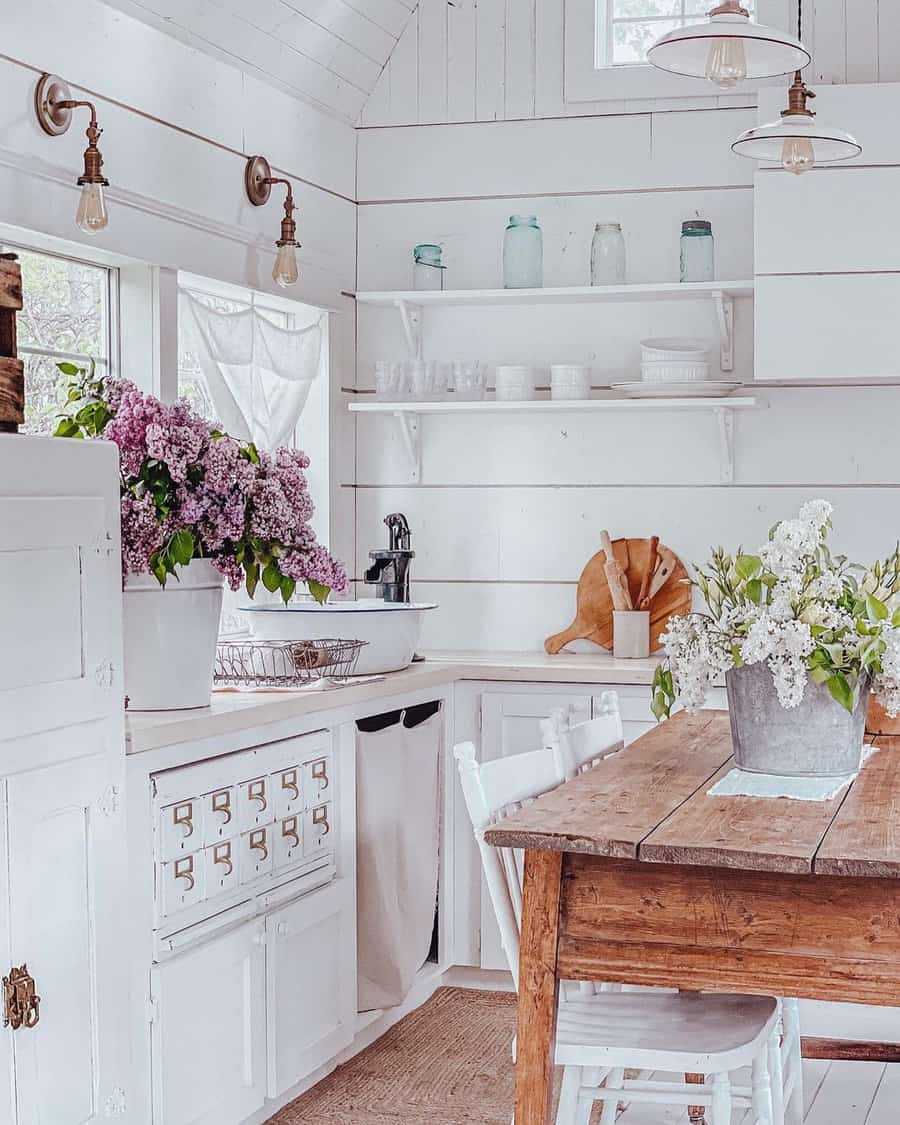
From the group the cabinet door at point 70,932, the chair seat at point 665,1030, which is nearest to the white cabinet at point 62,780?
the cabinet door at point 70,932

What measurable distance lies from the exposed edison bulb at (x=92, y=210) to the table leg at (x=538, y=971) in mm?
1571

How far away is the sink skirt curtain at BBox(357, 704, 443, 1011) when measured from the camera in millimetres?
3598

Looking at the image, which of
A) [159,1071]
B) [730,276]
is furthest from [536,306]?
[159,1071]

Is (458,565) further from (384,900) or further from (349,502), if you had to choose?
(384,900)

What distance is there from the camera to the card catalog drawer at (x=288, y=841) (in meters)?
3.14

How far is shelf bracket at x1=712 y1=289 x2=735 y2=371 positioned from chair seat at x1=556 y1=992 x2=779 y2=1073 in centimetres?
223

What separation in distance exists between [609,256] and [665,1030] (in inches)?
99.7

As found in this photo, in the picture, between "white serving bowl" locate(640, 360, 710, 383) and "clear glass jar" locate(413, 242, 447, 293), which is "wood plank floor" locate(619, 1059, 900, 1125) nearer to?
"white serving bowl" locate(640, 360, 710, 383)

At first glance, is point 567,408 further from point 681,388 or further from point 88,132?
point 88,132

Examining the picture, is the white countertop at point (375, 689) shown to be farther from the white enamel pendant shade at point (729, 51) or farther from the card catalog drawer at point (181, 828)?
the white enamel pendant shade at point (729, 51)

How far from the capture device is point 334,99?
4410mm

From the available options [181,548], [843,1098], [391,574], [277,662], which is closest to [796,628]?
[181,548]

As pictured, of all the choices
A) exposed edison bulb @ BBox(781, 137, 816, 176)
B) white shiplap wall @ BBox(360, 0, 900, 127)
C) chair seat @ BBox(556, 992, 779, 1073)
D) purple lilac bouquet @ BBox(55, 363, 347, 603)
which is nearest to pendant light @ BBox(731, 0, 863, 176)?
exposed edison bulb @ BBox(781, 137, 816, 176)

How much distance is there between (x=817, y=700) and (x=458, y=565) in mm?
2195
